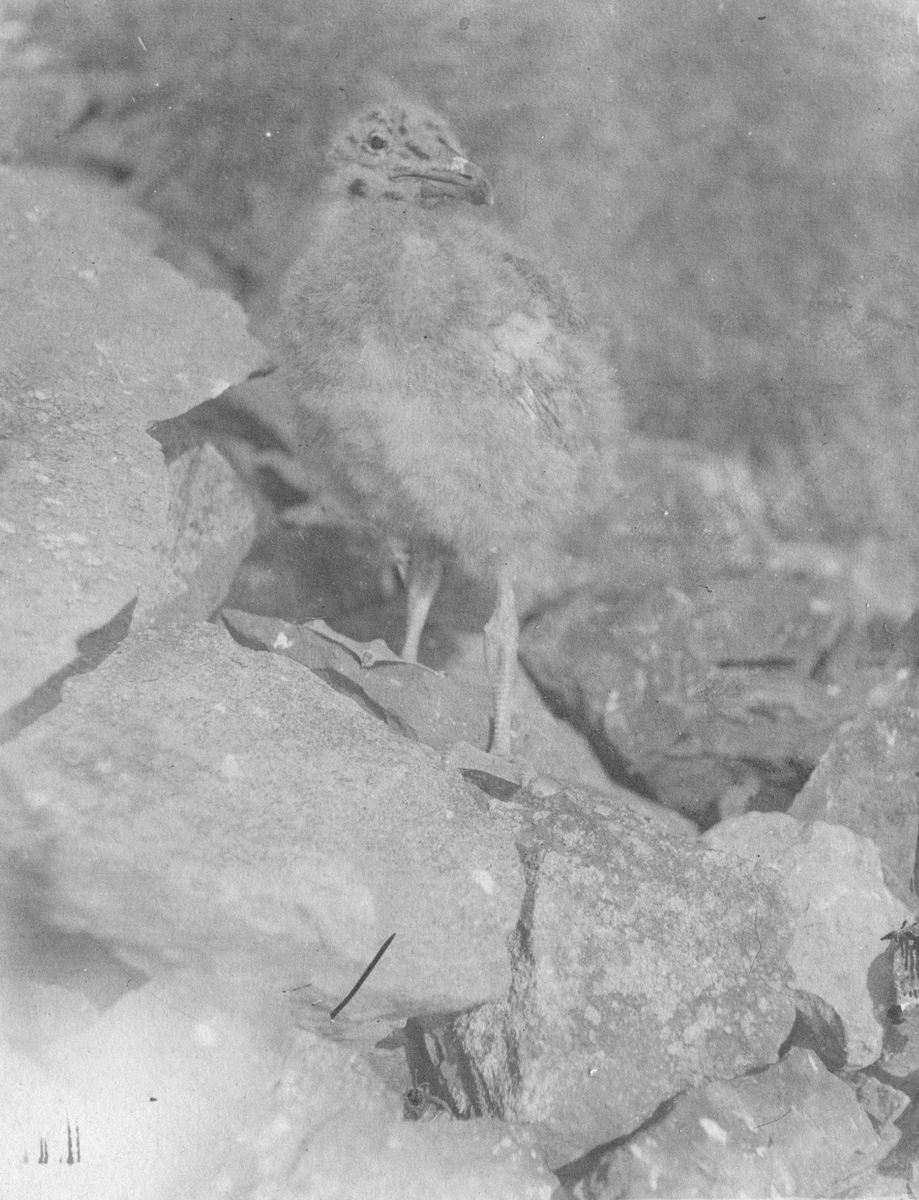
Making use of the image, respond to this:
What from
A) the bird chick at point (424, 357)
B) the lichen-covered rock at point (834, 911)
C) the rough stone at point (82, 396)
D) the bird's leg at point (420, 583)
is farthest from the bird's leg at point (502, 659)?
the rough stone at point (82, 396)

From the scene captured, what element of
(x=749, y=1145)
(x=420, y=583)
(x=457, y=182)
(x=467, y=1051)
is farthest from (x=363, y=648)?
(x=749, y=1145)

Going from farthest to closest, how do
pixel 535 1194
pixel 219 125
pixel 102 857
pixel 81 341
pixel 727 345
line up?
pixel 727 345 < pixel 219 125 < pixel 81 341 < pixel 535 1194 < pixel 102 857

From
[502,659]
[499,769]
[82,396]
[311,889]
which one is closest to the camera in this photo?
[311,889]

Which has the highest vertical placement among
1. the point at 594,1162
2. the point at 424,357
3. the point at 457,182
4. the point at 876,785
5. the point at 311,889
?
the point at 457,182

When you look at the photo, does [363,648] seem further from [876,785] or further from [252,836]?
[876,785]

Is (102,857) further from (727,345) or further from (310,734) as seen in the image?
(727,345)

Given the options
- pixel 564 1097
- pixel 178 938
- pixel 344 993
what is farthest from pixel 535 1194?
pixel 178 938

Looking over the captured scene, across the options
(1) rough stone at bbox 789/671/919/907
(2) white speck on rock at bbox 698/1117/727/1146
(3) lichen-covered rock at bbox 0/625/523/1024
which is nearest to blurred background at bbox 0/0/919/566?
(1) rough stone at bbox 789/671/919/907
